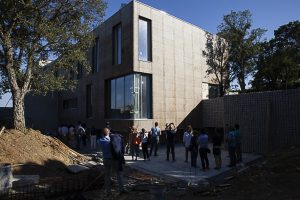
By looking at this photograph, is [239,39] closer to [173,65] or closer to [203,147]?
[173,65]

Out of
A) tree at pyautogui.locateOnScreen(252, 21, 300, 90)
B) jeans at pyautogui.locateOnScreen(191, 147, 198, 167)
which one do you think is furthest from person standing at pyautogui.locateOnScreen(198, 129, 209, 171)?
tree at pyautogui.locateOnScreen(252, 21, 300, 90)

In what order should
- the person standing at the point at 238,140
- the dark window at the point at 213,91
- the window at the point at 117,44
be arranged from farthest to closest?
the dark window at the point at 213,91 < the window at the point at 117,44 < the person standing at the point at 238,140

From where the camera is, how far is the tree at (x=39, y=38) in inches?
602

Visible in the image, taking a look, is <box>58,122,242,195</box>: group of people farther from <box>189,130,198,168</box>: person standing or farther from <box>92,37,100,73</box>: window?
<box>92,37,100,73</box>: window

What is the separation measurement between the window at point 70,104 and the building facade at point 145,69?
6.20 m

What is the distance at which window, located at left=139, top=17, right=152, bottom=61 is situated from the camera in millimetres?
22453

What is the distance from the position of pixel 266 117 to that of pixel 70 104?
24.2 m

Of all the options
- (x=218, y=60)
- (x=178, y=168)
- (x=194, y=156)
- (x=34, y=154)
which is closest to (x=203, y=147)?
(x=194, y=156)

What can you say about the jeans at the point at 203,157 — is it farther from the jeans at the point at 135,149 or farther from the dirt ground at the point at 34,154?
the dirt ground at the point at 34,154

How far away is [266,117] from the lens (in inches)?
682

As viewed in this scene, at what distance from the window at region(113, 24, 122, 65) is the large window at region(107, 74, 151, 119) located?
147 centimetres

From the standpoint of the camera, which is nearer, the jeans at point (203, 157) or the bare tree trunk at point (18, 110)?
the jeans at point (203, 157)

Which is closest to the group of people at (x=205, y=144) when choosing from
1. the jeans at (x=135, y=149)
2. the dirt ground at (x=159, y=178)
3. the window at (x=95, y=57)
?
the jeans at (x=135, y=149)

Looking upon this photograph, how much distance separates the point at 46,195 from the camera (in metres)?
9.57
